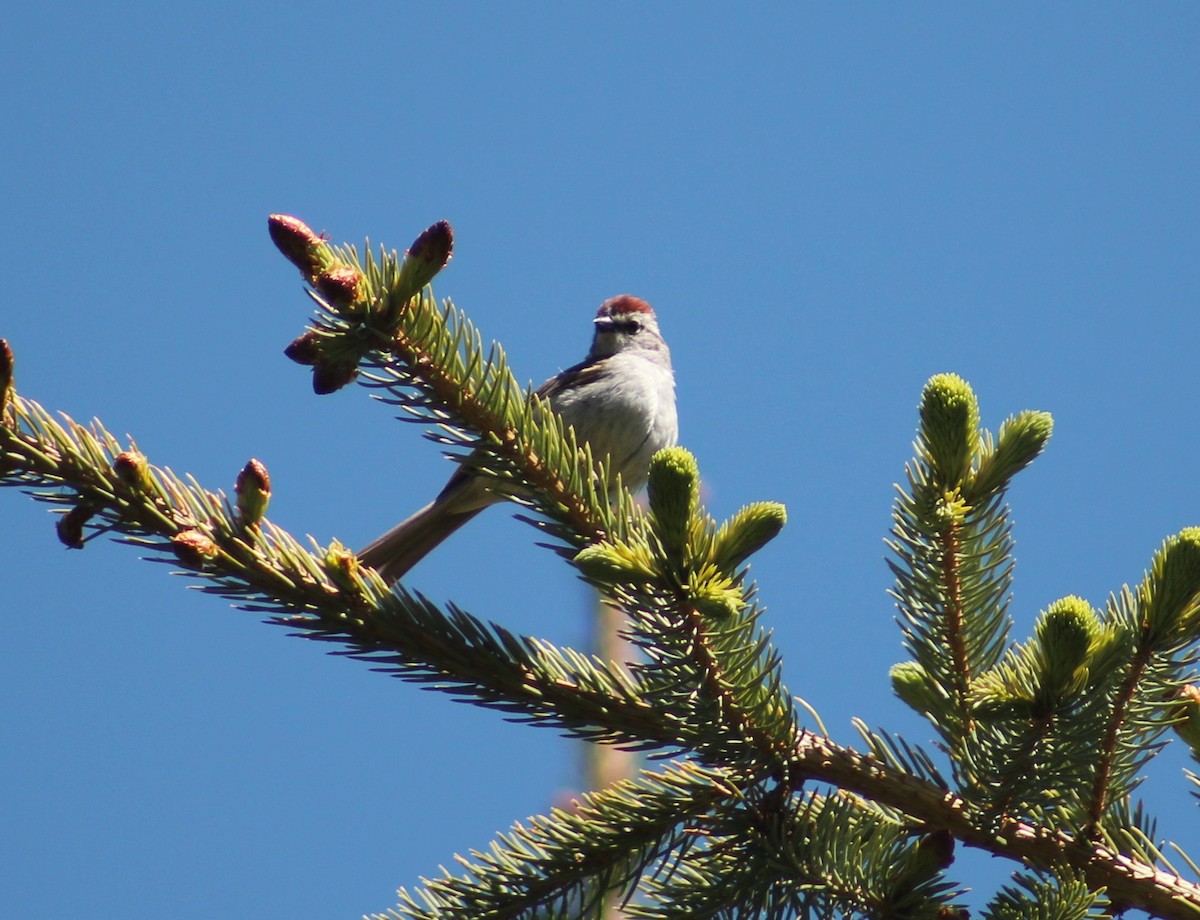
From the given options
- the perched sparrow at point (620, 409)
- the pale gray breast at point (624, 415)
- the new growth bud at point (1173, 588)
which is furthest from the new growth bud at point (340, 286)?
the pale gray breast at point (624, 415)

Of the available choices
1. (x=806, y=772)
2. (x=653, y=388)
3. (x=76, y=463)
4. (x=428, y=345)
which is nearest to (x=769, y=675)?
(x=806, y=772)

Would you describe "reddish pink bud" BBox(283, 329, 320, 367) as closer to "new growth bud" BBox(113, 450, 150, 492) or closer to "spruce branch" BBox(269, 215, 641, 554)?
"spruce branch" BBox(269, 215, 641, 554)

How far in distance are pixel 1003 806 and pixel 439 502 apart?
2.82 m

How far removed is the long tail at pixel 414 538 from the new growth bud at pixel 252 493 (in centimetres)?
221

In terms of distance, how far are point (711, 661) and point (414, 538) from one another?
278cm

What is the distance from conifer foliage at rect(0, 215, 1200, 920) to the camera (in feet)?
5.63

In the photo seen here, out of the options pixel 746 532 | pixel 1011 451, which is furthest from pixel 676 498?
pixel 1011 451

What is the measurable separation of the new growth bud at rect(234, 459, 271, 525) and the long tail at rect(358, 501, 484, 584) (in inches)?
87.1

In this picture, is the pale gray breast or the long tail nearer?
the long tail

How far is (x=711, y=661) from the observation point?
71.0 inches

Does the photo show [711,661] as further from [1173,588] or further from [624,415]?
[624,415]

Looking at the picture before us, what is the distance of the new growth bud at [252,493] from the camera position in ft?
6.03

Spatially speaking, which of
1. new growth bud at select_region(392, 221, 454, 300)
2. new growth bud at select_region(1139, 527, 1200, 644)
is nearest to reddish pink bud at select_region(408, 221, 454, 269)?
→ new growth bud at select_region(392, 221, 454, 300)

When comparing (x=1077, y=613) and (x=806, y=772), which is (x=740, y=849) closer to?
(x=806, y=772)
